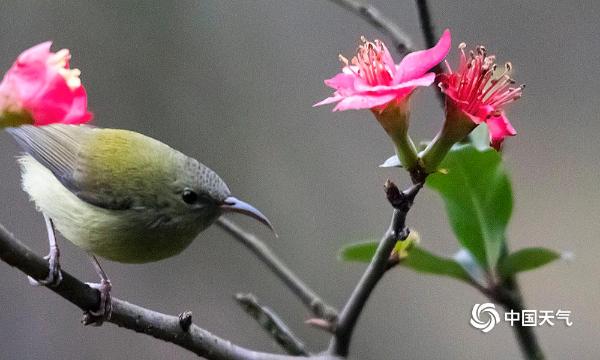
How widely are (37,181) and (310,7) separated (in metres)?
1.36

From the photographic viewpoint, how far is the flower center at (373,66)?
0.74 metres

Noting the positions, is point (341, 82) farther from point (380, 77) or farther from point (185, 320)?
point (185, 320)

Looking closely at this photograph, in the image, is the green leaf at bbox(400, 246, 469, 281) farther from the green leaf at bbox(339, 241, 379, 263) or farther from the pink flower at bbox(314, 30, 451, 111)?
the pink flower at bbox(314, 30, 451, 111)

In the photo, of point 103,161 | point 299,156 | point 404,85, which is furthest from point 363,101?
point 299,156

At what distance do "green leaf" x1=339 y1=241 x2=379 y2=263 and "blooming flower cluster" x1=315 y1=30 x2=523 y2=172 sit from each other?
17.3 inches

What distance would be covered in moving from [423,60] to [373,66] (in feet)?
0.34

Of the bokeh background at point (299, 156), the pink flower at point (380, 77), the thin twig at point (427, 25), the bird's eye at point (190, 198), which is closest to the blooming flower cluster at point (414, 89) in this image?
the pink flower at point (380, 77)

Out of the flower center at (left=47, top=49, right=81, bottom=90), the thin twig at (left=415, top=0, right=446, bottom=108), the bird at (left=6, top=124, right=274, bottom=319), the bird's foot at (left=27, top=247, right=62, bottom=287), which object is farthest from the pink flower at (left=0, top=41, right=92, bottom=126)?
the thin twig at (left=415, top=0, right=446, bottom=108)

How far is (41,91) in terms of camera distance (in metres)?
0.69

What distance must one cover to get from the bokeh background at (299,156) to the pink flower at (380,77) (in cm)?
141

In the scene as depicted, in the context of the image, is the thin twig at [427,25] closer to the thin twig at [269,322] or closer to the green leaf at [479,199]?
the green leaf at [479,199]

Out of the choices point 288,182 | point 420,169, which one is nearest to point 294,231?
point 288,182

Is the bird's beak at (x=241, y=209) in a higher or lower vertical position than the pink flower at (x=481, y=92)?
lower

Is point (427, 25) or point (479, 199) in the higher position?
point (427, 25)
